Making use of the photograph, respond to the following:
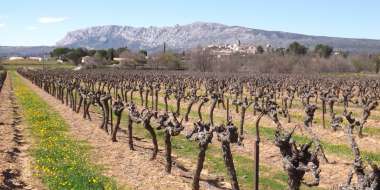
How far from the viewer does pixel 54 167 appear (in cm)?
1931

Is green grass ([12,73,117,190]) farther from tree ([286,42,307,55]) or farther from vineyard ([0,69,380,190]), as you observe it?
tree ([286,42,307,55])

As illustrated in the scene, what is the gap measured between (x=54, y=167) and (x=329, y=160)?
11263 mm

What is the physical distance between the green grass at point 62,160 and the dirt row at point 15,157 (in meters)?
0.36

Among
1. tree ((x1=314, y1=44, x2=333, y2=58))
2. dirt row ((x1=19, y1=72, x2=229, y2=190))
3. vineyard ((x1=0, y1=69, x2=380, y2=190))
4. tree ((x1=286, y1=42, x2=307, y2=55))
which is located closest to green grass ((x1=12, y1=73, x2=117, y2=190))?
vineyard ((x1=0, y1=69, x2=380, y2=190))

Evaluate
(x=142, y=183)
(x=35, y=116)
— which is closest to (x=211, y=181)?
(x=142, y=183)

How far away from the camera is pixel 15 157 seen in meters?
21.3

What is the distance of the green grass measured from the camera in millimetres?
17109

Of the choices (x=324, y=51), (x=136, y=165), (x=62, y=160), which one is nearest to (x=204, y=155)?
(x=136, y=165)

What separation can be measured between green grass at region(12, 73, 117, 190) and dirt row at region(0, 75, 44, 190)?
1.19ft

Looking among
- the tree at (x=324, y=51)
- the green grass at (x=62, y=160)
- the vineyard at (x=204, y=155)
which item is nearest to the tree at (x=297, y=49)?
the tree at (x=324, y=51)

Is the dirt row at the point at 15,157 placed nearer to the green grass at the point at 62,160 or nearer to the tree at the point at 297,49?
the green grass at the point at 62,160

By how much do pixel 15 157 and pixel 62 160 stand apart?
82.6 inches

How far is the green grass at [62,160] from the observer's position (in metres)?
17.1

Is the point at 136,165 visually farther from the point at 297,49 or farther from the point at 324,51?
the point at 324,51
